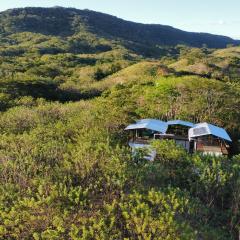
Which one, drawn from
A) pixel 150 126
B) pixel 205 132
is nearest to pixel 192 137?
pixel 205 132

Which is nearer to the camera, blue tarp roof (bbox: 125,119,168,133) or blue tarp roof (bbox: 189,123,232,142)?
blue tarp roof (bbox: 189,123,232,142)

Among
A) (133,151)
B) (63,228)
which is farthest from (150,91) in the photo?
(63,228)

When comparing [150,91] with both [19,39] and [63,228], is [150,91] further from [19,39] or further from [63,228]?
[19,39]

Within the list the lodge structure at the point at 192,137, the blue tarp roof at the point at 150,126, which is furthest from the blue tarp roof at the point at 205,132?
the blue tarp roof at the point at 150,126

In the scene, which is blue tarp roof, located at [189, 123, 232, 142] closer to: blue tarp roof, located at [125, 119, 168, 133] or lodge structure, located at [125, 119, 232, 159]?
lodge structure, located at [125, 119, 232, 159]

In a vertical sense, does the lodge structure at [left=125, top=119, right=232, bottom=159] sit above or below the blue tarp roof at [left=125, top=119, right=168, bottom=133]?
below

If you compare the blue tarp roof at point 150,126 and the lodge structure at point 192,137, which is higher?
the blue tarp roof at point 150,126

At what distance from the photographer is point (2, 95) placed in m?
55.2

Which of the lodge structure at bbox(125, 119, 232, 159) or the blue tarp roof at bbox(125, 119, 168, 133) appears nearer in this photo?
the lodge structure at bbox(125, 119, 232, 159)

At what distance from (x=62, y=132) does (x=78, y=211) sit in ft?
42.0

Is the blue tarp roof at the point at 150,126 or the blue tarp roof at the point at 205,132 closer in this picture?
the blue tarp roof at the point at 205,132

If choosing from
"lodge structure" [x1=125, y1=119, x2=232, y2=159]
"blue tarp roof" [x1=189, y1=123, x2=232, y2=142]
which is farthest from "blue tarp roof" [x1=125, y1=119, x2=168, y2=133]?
"blue tarp roof" [x1=189, y1=123, x2=232, y2=142]

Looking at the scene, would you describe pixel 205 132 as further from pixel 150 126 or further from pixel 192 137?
pixel 150 126

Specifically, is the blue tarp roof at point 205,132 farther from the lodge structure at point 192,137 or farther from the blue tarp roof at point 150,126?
the blue tarp roof at point 150,126
